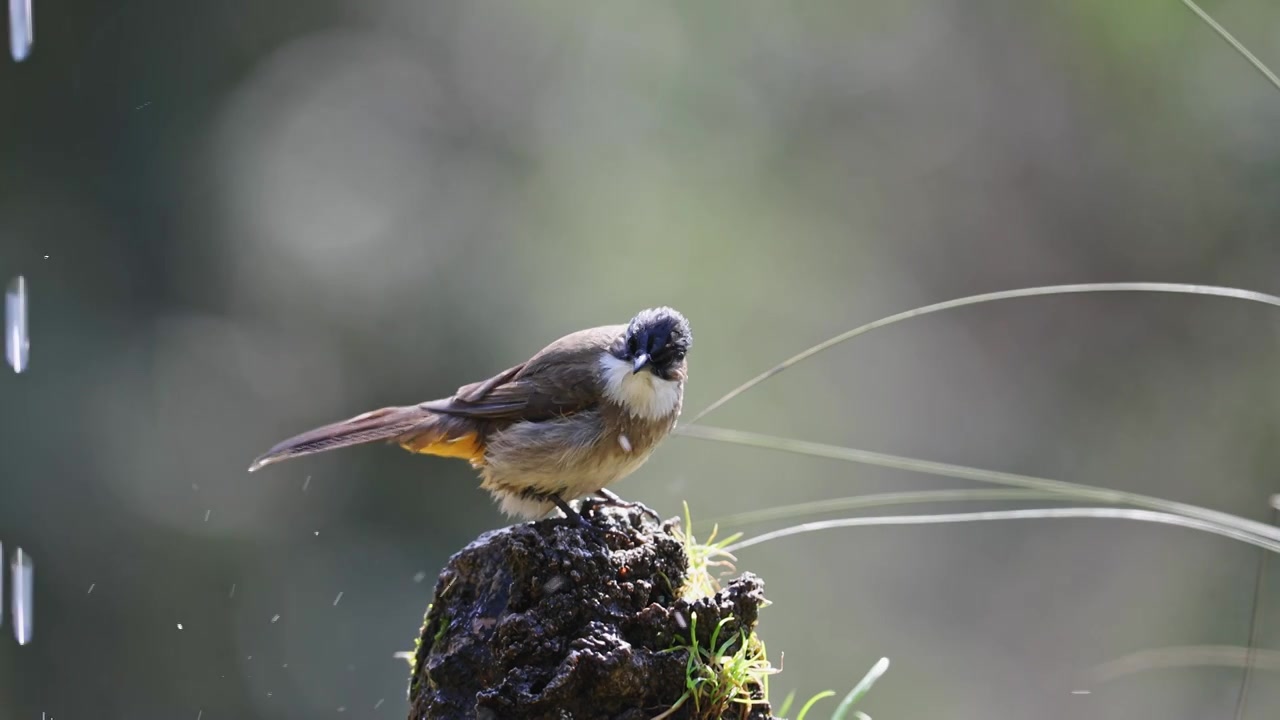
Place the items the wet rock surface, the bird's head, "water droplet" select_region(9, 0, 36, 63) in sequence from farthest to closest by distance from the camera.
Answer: "water droplet" select_region(9, 0, 36, 63), the bird's head, the wet rock surface

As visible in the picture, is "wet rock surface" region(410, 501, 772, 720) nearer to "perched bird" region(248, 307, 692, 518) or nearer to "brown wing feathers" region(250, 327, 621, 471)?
"perched bird" region(248, 307, 692, 518)

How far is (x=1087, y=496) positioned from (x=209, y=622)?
6.11m

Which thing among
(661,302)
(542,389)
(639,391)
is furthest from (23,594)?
(639,391)

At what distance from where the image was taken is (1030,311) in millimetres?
8242

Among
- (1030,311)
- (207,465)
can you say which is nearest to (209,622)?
(207,465)

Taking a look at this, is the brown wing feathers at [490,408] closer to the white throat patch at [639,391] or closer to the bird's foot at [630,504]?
the white throat patch at [639,391]

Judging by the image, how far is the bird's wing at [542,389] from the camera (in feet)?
11.4

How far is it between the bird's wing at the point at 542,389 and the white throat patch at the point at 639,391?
0.16 feet

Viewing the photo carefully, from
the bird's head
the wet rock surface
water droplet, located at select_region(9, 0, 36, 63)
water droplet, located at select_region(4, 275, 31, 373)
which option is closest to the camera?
the wet rock surface

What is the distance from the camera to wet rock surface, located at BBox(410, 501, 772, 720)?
2311mm

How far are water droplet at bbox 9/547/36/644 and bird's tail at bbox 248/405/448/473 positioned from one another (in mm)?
3984

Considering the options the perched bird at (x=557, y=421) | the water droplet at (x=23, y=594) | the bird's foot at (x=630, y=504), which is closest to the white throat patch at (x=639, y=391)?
the perched bird at (x=557, y=421)

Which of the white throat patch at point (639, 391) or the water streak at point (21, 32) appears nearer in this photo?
the white throat patch at point (639, 391)

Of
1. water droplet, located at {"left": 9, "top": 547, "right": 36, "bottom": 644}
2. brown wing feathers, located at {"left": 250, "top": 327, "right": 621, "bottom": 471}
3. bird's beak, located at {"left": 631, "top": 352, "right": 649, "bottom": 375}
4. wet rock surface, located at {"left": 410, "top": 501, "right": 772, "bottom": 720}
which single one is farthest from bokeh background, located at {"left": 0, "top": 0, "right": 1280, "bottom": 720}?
wet rock surface, located at {"left": 410, "top": 501, "right": 772, "bottom": 720}
